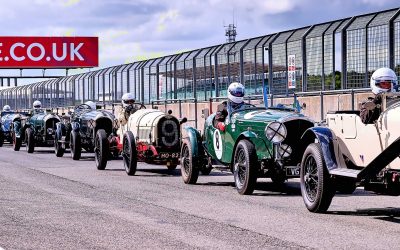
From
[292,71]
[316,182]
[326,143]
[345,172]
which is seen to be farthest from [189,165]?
[292,71]

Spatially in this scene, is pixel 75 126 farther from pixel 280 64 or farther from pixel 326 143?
pixel 326 143

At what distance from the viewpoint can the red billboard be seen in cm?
9012

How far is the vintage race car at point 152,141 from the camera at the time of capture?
762 inches

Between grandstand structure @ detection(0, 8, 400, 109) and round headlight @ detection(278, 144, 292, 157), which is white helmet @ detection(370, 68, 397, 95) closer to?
round headlight @ detection(278, 144, 292, 157)

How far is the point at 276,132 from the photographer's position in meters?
13.9

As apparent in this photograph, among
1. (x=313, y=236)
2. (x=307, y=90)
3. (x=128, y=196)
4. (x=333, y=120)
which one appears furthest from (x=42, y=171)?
(x=313, y=236)

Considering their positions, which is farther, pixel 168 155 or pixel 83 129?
pixel 83 129

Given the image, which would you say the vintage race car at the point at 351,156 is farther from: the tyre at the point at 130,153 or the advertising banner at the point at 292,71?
the advertising banner at the point at 292,71

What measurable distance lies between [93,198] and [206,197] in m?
1.64

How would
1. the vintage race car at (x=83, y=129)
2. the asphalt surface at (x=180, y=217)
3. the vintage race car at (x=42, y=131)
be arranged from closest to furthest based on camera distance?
1. the asphalt surface at (x=180, y=217)
2. the vintage race car at (x=83, y=129)
3. the vintage race car at (x=42, y=131)

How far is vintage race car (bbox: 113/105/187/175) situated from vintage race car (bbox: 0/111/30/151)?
546 inches

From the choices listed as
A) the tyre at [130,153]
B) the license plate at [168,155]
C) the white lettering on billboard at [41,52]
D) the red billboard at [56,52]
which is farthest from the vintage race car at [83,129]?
the white lettering on billboard at [41,52]

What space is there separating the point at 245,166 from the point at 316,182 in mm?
2540

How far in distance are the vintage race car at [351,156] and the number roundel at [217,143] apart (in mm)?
3515
